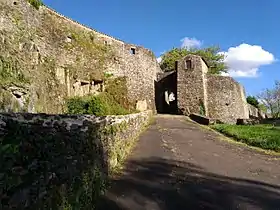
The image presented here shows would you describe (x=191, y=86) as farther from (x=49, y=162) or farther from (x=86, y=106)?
(x=49, y=162)

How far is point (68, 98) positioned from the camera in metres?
22.7

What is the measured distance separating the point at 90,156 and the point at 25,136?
2.36 meters

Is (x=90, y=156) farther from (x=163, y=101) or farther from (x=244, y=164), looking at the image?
(x=163, y=101)

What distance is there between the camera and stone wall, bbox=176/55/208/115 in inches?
1264

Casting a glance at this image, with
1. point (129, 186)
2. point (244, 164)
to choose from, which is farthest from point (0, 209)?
point (244, 164)

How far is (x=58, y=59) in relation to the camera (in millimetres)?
23766

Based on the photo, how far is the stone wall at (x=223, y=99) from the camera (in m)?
33.3

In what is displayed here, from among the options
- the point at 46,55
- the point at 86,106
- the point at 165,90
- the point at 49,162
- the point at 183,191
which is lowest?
the point at 183,191

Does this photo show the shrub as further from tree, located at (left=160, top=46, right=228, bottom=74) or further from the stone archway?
tree, located at (left=160, top=46, right=228, bottom=74)

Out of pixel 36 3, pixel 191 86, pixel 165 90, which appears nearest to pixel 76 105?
pixel 36 3

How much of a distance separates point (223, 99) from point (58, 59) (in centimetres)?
1820

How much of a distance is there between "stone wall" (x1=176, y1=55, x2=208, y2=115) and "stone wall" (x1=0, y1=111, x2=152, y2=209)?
26.2 metres

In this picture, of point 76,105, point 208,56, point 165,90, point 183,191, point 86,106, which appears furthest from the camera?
point 208,56

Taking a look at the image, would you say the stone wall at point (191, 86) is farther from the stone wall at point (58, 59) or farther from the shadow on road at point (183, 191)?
the shadow on road at point (183, 191)
